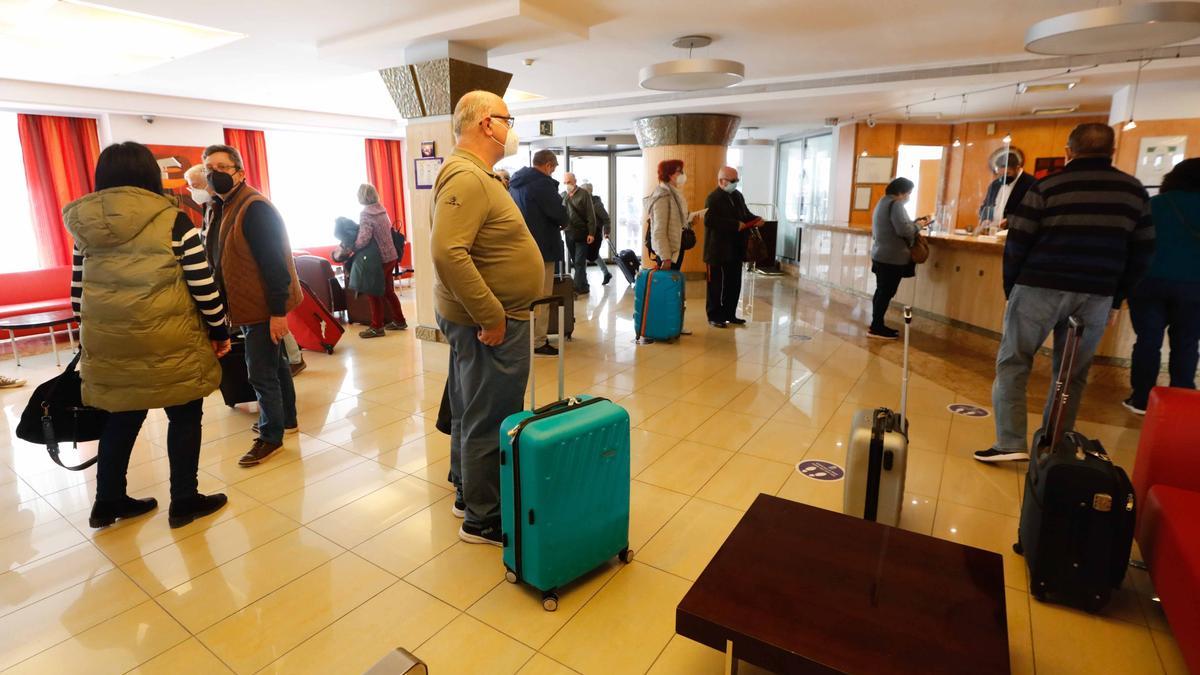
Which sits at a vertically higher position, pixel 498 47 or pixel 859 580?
pixel 498 47

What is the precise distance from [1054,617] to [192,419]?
328cm

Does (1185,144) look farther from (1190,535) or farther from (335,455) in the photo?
(335,455)

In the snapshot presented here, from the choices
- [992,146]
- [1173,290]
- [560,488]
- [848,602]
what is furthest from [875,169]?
[848,602]

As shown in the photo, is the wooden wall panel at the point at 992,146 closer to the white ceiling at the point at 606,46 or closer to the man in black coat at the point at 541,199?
the white ceiling at the point at 606,46

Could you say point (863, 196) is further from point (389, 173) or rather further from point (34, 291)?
point (34, 291)

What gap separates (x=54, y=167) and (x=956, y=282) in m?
9.88

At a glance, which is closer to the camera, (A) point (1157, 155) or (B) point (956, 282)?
(B) point (956, 282)

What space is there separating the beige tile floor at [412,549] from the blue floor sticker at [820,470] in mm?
63

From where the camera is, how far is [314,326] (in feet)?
18.3

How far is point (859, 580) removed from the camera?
1626mm

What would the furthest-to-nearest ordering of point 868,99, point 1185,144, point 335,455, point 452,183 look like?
point 868,99 → point 1185,144 → point 335,455 → point 452,183

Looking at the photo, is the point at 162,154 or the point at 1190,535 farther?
the point at 162,154

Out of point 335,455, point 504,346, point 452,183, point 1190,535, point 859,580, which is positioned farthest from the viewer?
point 335,455

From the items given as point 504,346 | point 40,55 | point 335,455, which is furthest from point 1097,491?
point 40,55
